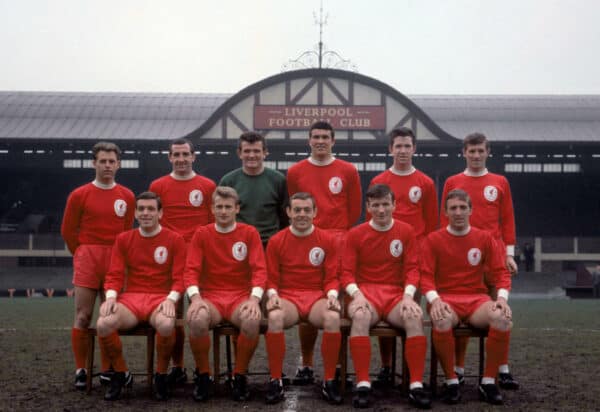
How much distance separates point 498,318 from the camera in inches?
175

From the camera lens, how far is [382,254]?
485 cm

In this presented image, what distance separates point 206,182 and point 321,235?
114 centimetres

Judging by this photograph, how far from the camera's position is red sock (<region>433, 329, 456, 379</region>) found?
4426 millimetres

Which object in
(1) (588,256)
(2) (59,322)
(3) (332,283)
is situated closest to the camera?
(3) (332,283)

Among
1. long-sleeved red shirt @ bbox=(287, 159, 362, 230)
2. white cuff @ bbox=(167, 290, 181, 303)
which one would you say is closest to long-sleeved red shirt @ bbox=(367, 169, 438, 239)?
long-sleeved red shirt @ bbox=(287, 159, 362, 230)

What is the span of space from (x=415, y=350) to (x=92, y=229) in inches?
103

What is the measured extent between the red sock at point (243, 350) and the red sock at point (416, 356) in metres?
1.00

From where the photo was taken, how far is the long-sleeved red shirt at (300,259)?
16.1 feet

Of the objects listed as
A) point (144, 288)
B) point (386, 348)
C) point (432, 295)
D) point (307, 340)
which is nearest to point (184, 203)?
point (144, 288)

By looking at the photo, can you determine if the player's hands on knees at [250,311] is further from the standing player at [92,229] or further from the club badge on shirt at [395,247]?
the standing player at [92,229]

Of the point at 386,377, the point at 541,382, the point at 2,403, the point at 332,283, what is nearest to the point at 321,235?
the point at 332,283

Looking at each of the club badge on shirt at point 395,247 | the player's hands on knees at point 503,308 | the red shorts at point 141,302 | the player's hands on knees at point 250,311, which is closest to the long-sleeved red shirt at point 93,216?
the red shorts at point 141,302

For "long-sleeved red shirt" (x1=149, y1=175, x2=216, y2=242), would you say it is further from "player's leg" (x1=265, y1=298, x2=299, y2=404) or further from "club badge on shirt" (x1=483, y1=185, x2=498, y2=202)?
"club badge on shirt" (x1=483, y1=185, x2=498, y2=202)

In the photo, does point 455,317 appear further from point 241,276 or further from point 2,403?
point 2,403
